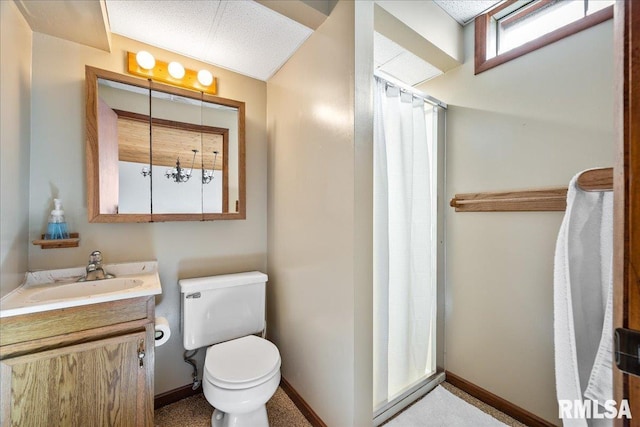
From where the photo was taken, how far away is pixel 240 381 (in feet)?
4.17

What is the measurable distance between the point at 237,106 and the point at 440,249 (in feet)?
5.91

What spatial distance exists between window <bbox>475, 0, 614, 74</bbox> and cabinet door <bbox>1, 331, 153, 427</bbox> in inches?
101

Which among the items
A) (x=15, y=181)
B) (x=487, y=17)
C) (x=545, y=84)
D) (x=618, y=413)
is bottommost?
(x=618, y=413)

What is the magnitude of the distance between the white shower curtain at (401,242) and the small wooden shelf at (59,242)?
1.62 metres

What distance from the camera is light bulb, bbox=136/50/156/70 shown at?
1570mm

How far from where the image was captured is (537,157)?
4.81 ft

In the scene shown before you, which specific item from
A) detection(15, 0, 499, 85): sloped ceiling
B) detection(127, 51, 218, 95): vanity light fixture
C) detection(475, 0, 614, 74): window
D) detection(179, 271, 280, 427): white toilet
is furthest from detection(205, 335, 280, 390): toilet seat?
detection(475, 0, 614, 74): window

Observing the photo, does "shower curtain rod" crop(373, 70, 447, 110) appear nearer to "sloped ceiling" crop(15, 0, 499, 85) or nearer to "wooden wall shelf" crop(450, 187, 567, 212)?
"sloped ceiling" crop(15, 0, 499, 85)

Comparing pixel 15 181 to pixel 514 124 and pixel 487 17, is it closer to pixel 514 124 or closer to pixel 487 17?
pixel 514 124

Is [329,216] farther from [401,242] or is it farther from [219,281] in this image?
[219,281]

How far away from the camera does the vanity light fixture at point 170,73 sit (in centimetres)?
159

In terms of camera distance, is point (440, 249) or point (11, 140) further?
point (440, 249)

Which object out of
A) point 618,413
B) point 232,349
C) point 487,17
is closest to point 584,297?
point 618,413

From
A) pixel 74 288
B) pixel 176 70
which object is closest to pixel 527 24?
pixel 176 70
